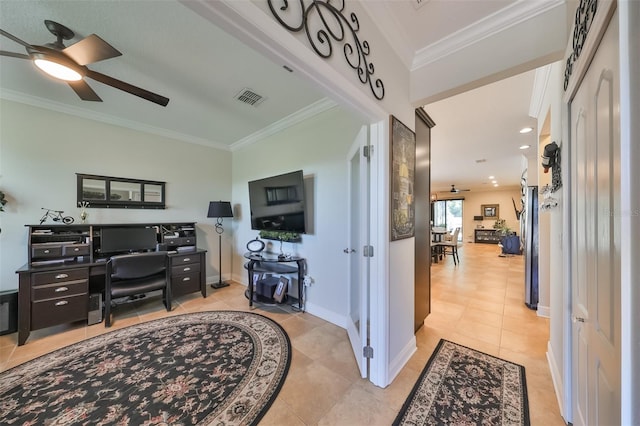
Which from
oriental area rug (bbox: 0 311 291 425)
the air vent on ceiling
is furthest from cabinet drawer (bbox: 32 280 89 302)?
the air vent on ceiling

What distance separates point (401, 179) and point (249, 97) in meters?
2.02

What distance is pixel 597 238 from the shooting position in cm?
90

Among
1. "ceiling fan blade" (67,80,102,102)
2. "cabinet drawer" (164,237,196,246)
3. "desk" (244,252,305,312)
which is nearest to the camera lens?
"ceiling fan blade" (67,80,102,102)

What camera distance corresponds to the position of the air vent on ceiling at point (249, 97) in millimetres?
2533

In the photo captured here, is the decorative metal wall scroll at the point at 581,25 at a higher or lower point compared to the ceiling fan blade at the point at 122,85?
lower

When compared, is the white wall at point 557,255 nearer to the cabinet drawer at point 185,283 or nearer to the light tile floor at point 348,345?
the light tile floor at point 348,345

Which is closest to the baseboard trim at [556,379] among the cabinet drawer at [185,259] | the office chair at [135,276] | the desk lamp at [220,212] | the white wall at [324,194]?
the white wall at [324,194]

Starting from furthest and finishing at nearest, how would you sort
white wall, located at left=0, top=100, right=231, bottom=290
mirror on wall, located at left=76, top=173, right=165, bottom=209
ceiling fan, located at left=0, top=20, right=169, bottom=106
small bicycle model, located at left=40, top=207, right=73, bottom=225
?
mirror on wall, located at left=76, top=173, right=165, bottom=209 < small bicycle model, located at left=40, top=207, right=73, bottom=225 < white wall, located at left=0, top=100, right=231, bottom=290 < ceiling fan, located at left=0, top=20, right=169, bottom=106

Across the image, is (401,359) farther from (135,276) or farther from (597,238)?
(135,276)

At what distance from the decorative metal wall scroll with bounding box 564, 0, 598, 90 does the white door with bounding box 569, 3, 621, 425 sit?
148 mm

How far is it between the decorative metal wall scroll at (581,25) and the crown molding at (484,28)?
1.41 ft

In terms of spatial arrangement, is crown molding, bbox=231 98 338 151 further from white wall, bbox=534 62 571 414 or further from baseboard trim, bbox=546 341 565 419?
baseboard trim, bbox=546 341 565 419

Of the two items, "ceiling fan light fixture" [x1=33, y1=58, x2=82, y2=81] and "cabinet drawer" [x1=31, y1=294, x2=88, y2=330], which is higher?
"ceiling fan light fixture" [x1=33, y1=58, x2=82, y2=81]

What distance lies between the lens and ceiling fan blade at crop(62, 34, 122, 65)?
1.49 metres
